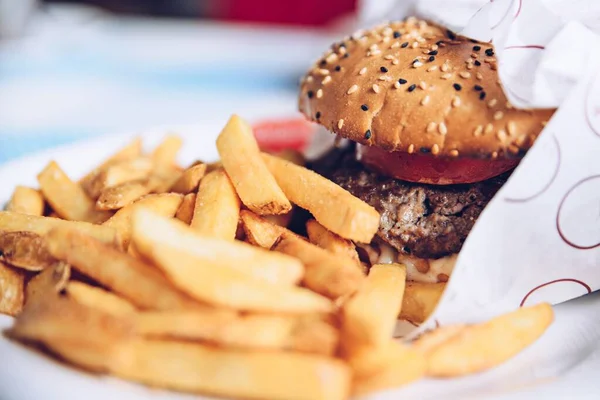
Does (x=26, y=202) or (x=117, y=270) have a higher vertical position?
(x=117, y=270)

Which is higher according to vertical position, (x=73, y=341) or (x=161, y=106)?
(x=73, y=341)

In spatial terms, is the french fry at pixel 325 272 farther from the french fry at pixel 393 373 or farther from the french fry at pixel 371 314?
the french fry at pixel 393 373

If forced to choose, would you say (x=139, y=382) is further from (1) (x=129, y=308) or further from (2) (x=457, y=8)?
(2) (x=457, y=8)

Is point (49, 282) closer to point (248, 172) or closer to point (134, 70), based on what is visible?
point (248, 172)

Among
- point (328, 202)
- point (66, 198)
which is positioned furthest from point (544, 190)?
point (66, 198)

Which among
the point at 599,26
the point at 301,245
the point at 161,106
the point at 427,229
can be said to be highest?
the point at 599,26

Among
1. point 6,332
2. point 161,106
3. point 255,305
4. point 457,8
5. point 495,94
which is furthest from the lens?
point 161,106

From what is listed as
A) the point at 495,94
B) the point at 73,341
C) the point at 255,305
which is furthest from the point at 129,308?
the point at 495,94
